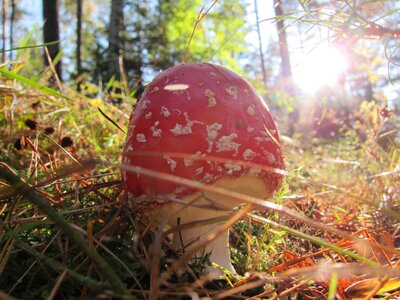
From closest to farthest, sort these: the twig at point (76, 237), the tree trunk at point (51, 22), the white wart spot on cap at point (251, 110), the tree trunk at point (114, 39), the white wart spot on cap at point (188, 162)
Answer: the twig at point (76, 237) < the white wart spot on cap at point (188, 162) < the white wart spot on cap at point (251, 110) < the tree trunk at point (51, 22) < the tree trunk at point (114, 39)

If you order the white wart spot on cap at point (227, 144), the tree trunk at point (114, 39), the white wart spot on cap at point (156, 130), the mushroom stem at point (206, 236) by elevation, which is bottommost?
the mushroom stem at point (206, 236)

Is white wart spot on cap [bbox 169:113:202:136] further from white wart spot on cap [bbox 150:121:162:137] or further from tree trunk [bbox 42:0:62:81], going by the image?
tree trunk [bbox 42:0:62:81]

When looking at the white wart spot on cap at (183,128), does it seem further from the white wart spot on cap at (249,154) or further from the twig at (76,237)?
the twig at (76,237)

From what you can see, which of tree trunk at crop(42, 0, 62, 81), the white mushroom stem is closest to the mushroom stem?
the white mushroom stem

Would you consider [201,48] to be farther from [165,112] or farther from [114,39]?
[165,112]

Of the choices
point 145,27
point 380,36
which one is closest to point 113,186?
point 380,36

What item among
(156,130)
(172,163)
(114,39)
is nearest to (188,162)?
(172,163)

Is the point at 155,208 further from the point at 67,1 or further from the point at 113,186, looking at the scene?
the point at 67,1

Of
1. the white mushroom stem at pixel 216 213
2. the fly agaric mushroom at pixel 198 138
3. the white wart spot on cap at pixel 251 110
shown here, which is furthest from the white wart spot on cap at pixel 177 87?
the white mushroom stem at pixel 216 213
